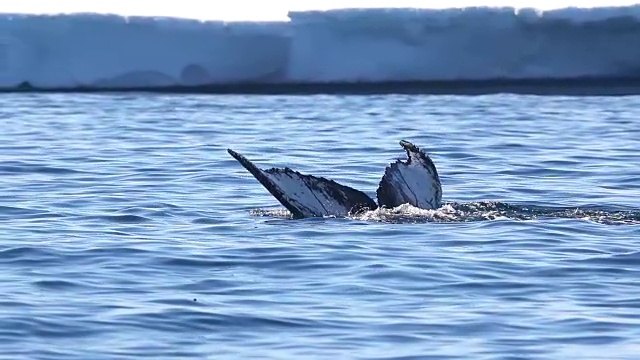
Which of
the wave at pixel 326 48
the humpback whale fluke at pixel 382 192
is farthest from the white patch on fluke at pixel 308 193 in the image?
the wave at pixel 326 48

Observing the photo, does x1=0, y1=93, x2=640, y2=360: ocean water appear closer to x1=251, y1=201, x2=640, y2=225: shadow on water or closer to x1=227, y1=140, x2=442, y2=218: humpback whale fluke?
Answer: x1=251, y1=201, x2=640, y2=225: shadow on water

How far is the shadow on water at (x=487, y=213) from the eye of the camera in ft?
→ 37.1

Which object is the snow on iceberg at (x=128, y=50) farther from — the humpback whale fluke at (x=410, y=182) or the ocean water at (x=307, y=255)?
the humpback whale fluke at (x=410, y=182)

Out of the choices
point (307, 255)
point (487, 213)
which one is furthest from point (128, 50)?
point (307, 255)

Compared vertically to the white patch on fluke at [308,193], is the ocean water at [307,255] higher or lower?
lower

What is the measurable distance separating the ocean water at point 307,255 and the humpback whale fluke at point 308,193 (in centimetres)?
17

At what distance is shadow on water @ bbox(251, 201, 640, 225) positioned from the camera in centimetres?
1132

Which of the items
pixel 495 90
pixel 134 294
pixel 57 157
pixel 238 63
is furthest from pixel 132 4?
pixel 134 294

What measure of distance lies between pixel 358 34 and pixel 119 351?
56.5 feet

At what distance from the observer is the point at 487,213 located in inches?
468

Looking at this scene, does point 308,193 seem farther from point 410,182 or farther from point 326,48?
point 326,48

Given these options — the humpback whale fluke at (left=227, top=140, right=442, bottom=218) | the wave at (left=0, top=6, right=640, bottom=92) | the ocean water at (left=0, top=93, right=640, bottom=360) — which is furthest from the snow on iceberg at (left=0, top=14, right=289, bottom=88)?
the humpback whale fluke at (left=227, top=140, right=442, bottom=218)

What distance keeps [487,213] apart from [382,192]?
1.16 m

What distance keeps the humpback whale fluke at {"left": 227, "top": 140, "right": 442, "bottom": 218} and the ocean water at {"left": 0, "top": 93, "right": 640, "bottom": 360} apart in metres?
0.14
